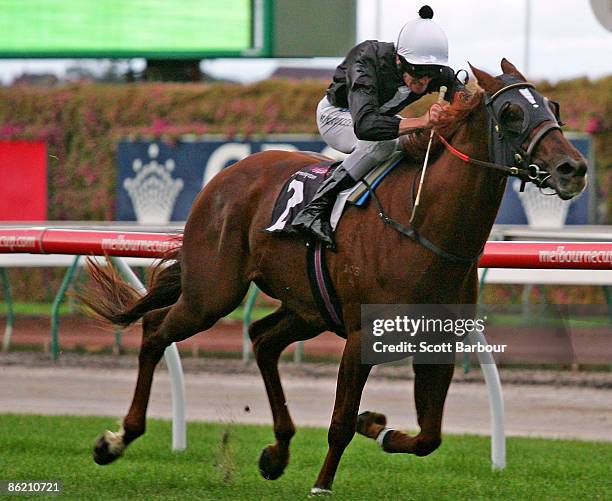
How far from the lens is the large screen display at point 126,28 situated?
13.7 m

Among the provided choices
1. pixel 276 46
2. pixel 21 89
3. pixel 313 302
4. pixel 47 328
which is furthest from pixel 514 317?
pixel 21 89

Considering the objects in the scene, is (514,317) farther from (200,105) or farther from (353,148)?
(200,105)

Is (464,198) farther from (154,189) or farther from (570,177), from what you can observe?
(154,189)

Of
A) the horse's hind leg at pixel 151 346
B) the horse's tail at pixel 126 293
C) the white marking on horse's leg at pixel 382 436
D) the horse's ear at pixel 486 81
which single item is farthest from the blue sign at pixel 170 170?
the horse's ear at pixel 486 81

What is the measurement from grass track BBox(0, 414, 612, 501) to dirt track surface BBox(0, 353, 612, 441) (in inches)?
25.7

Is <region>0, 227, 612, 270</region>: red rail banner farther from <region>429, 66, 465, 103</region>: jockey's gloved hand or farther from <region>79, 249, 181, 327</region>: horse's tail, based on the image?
<region>429, 66, 465, 103</region>: jockey's gloved hand

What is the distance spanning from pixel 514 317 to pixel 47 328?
4793 millimetres

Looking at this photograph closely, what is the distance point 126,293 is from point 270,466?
1.18 meters

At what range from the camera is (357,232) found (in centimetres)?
490

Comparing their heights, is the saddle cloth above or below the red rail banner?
above

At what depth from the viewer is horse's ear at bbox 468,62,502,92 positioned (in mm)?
4555

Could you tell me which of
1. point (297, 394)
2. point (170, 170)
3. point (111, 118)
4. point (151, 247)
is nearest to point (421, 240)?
point (151, 247)

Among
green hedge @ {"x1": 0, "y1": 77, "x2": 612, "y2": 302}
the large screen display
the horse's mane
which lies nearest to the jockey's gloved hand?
the horse's mane

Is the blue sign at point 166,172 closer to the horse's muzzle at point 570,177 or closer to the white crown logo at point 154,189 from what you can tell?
the white crown logo at point 154,189
